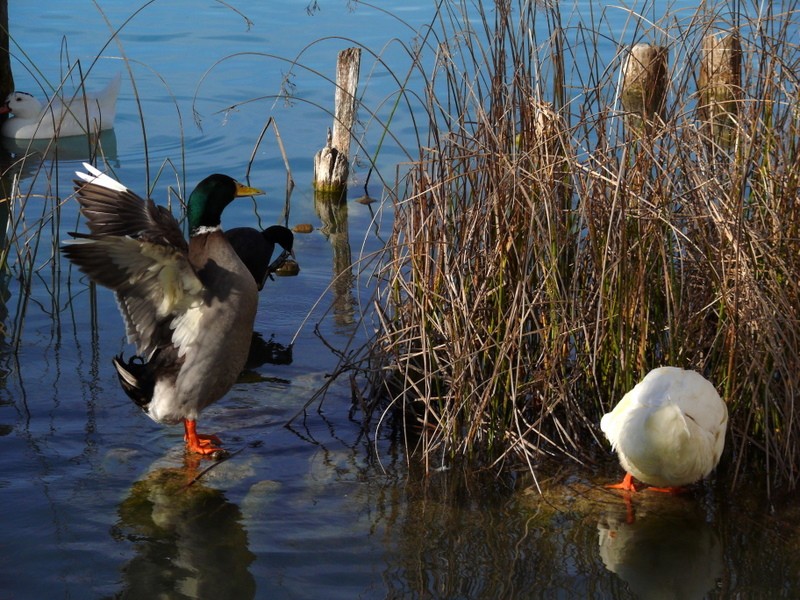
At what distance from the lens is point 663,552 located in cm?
372

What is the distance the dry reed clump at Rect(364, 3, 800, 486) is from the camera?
13.0ft

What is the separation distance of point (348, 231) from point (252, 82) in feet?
13.6

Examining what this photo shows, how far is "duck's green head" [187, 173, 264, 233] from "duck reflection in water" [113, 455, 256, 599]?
1051mm

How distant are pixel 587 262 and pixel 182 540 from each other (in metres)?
1.85

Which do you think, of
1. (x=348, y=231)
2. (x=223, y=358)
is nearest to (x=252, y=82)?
(x=348, y=231)

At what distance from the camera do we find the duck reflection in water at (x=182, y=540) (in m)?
3.53

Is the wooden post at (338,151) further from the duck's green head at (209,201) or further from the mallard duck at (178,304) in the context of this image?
Answer: the mallard duck at (178,304)

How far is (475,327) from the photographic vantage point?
14.0 ft

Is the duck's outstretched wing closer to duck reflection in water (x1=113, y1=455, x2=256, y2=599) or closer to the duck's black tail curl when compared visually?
the duck's black tail curl

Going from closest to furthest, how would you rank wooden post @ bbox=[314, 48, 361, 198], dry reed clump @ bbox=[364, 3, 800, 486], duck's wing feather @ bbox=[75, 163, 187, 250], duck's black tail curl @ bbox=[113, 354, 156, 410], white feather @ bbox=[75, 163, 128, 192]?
1. dry reed clump @ bbox=[364, 3, 800, 486]
2. duck's wing feather @ bbox=[75, 163, 187, 250]
3. white feather @ bbox=[75, 163, 128, 192]
4. duck's black tail curl @ bbox=[113, 354, 156, 410]
5. wooden post @ bbox=[314, 48, 361, 198]

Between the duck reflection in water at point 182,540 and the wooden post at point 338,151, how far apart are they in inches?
165

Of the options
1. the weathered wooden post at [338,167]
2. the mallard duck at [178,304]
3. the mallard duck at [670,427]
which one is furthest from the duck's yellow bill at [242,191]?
the weathered wooden post at [338,167]

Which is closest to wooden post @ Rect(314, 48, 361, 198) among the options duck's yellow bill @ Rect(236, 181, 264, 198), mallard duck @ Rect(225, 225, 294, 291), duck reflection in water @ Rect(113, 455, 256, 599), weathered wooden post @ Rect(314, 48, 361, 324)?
weathered wooden post @ Rect(314, 48, 361, 324)

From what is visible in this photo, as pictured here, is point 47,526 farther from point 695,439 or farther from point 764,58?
point 764,58
